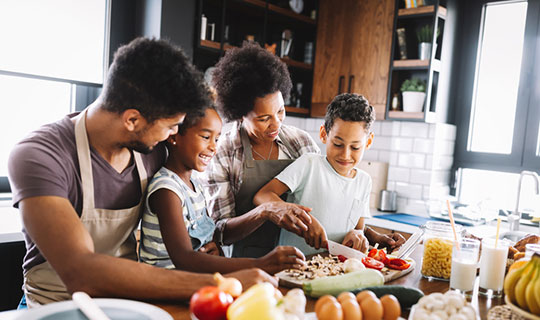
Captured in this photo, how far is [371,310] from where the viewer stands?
0.93m

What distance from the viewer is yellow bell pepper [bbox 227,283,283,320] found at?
0.83 m

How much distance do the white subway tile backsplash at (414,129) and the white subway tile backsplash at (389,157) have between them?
0.62ft

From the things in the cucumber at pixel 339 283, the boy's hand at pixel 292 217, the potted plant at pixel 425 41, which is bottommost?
the cucumber at pixel 339 283

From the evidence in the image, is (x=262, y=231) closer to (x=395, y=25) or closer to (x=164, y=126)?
(x=164, y=126)

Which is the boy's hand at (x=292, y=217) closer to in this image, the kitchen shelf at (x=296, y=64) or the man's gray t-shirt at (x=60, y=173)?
the man's gray t-shirt at (x=60, y=173)

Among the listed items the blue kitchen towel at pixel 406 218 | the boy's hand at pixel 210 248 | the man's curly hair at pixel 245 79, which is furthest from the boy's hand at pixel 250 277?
the blue kitchen towel at pixel 406 218

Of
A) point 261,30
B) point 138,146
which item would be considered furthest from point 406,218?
point 138,146

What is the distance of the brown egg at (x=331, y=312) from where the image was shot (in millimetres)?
895

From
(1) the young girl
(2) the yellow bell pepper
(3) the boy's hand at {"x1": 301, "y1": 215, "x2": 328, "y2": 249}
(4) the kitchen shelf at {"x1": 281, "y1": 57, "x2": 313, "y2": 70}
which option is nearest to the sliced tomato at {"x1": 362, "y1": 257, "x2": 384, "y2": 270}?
(3) the boy's hand at {"x1": 301, "y1": 215, "x2": 328, "y2": 249}

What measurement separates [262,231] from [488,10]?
2.92 metres

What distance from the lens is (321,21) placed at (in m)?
4.10

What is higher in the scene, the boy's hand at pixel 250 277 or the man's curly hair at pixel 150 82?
the man's curly hair at pixel 150 82

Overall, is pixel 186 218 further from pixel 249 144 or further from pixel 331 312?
pixel 331 312

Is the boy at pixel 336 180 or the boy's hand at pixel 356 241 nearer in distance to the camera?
the boy's hand at pixel 356 241
